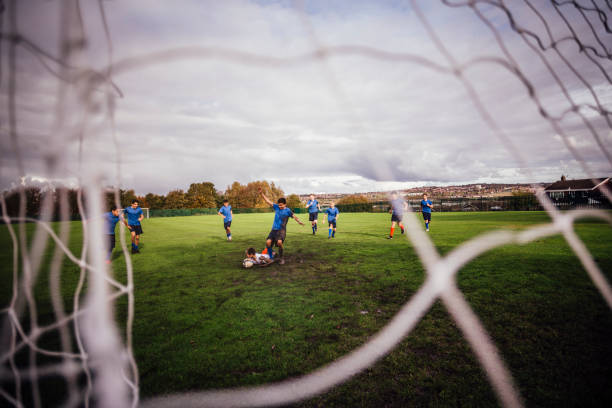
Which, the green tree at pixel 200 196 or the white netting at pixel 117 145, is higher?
the green tree at pixel 200 196

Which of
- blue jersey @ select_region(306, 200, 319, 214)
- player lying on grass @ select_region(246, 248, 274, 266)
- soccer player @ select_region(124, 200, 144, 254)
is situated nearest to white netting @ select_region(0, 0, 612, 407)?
player lying on grass @ select_region(246, 248, 274, 266)

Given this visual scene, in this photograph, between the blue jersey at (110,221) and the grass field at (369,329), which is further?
the blue jersey at (110,221)

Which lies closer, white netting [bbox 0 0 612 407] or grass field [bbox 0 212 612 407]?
white netting [bbox 0 0 612 407]

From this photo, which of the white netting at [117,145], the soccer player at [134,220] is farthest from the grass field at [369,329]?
the soccer player at [134,220]

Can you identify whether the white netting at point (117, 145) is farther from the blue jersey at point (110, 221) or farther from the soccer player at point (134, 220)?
the soccer player at point (134, 220)

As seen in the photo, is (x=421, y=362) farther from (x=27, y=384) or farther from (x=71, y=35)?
(x=27, y=384)

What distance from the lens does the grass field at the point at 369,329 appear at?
2.04 m

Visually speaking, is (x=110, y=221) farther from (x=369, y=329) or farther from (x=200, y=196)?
(x=200, y=196)

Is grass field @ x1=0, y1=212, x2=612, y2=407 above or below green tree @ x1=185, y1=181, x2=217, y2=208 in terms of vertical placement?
below

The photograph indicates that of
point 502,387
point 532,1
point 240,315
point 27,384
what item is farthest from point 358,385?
point 532,1

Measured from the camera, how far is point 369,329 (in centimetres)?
296

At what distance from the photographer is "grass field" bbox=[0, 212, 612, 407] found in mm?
2043

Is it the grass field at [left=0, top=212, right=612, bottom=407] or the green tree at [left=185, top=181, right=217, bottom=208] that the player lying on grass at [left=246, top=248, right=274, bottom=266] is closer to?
the grass field at [left=0, top=212, right=612, bottom=407]

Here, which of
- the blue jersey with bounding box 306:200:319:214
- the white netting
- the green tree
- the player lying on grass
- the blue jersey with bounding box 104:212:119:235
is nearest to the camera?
the white netting
